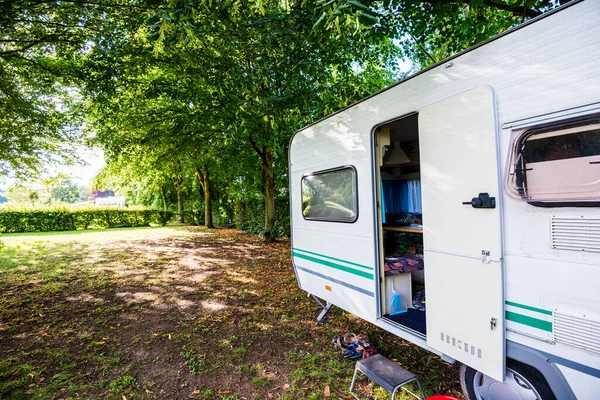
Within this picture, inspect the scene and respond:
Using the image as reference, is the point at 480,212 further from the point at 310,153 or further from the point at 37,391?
the point at 37,391

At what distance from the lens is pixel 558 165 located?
1.85 meters

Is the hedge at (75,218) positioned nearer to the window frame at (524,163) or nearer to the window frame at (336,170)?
the window frame at (336,170)

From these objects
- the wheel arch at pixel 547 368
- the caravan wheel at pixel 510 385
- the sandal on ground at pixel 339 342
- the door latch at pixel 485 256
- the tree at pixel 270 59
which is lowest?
the sandal on ground at pixel 339 342

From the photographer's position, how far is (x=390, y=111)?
312cm

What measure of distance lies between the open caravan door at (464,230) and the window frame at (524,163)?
96 millimetres

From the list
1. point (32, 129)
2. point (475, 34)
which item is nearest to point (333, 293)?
point (475, 34)

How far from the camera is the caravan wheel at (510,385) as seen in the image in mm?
2016

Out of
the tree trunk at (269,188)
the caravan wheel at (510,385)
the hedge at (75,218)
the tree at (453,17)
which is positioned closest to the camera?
the caravan wheel at (510,385)

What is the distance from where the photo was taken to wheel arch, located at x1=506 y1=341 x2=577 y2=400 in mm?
1827

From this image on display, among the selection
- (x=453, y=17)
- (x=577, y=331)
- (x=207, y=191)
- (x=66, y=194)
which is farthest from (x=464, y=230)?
(x=66, y=194)

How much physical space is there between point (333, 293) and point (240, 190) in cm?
1205

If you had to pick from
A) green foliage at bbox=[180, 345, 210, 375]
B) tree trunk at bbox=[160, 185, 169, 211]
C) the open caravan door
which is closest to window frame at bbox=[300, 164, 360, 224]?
the open caravan door

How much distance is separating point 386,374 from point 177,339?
2872 mm

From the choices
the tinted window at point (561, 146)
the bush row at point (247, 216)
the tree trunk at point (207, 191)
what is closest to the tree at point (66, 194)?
the bush row at point (247, 216)
